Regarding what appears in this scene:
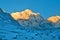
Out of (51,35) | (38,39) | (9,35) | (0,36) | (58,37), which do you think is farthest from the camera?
(51,35)

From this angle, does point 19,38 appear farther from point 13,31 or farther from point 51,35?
point 51,35

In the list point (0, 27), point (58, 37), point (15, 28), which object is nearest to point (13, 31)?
point (15, 28)

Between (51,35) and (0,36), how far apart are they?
7166mm

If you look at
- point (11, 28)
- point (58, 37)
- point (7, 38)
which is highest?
point (58, 37)

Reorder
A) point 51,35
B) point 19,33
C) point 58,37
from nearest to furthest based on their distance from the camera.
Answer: point 19,33 < point 58,37 < point 51,35

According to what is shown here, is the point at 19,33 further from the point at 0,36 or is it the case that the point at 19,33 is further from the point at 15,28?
the point at 0,36

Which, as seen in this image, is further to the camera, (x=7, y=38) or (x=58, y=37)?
(x=58, y=37)

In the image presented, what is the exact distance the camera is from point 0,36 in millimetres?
12266

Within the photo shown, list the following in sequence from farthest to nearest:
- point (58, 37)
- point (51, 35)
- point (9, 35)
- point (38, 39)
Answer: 1. point (51, 35)
2. point (58, 37)
3. point (38, 39)
4. point (9, 35)

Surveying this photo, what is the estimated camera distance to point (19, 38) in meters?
13.3

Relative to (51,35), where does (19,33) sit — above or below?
below

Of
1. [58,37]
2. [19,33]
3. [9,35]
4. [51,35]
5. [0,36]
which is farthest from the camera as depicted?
[51,35]

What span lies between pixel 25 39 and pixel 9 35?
114cm

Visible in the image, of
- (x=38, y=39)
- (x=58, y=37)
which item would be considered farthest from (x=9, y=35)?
(x=58, y=37)
